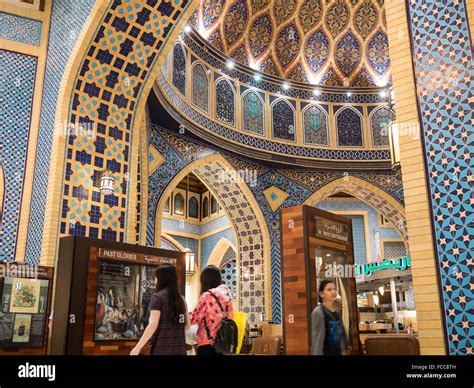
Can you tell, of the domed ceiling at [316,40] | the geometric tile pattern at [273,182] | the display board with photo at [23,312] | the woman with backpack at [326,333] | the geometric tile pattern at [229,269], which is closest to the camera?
the woman with backpack at [326,333]

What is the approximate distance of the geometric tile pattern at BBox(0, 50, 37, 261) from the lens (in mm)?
8383

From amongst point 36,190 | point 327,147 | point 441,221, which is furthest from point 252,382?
point 327,147

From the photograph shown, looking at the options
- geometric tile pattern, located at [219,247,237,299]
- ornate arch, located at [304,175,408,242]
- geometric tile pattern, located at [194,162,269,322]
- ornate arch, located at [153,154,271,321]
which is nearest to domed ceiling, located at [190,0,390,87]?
ornate arch, located at [304,175,408,242]

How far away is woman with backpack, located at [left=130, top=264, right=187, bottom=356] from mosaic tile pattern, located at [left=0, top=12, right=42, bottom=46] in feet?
24.2

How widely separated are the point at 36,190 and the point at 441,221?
6.70m

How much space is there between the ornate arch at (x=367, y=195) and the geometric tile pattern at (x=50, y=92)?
29.9ft

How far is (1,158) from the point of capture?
8547mm

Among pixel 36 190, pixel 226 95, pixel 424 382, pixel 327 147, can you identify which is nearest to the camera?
pixel 424 382

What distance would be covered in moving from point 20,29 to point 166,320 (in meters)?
7.79

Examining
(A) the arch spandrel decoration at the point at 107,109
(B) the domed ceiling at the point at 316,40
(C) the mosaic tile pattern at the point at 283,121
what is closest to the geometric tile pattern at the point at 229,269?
(C) the mosaic tile pattern at the point at 283,121

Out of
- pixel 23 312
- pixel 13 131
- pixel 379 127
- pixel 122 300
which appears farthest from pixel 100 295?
pixel 379 127

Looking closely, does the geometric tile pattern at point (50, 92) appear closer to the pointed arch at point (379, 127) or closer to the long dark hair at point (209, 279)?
the long dark hair at point (209, 279)

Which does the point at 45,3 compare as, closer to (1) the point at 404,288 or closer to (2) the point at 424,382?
(2) the point at 424,382

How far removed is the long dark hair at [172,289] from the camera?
11.4 ft
